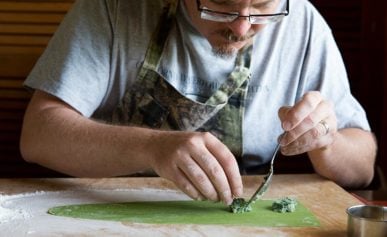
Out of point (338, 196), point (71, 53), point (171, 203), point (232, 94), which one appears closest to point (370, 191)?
point (338, 196)

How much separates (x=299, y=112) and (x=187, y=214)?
→ 297 millimetres

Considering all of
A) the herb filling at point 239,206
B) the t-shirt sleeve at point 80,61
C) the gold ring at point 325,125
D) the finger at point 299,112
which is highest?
the t-shirt sleeve at point 80,61

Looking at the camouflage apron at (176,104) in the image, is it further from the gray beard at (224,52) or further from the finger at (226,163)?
the finger at (226,163)

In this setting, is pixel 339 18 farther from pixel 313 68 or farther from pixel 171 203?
pixel 171 203

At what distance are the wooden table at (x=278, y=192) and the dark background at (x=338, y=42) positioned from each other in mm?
781

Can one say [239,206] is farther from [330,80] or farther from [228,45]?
[330,80]

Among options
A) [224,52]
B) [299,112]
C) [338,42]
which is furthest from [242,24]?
[338,42]

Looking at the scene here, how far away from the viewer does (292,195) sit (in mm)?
1378

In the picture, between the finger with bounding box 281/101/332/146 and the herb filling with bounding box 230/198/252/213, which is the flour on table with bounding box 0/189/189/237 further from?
the finger with bounding box 281/101/332/146

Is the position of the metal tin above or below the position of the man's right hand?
below

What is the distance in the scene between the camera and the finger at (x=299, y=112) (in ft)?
4.25

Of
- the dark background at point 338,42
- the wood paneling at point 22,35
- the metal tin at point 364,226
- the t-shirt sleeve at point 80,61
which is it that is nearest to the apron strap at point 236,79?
the t-shirt sleeve at point 80,61

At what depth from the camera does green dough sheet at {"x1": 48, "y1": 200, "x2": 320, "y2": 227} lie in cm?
118

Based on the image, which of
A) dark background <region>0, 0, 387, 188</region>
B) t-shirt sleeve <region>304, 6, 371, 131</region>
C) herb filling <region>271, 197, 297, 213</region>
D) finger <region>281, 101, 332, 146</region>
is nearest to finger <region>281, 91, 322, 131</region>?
finger <region>281, 101, 332, 146</region>
